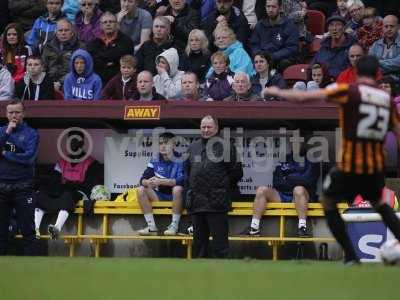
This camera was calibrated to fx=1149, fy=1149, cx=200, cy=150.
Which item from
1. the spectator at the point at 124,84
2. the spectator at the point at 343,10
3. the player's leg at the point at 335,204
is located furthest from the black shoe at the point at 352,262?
the spectator at the point at 343,10

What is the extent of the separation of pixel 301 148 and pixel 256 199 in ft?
3.74

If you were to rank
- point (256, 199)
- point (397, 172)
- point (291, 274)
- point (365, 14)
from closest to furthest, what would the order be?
point (291, 274)
point (256, 199)
point (397, 172)
point (365, 14)

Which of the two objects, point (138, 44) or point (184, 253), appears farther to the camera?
point (138, 44)

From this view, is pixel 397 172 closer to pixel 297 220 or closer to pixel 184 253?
pixel 297 220

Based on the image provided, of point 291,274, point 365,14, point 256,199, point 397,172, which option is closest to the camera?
point 291,274

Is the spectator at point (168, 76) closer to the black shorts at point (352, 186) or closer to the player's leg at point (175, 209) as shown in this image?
the player's leg at point (175, 209)

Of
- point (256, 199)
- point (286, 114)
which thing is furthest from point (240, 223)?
point (286, 114)

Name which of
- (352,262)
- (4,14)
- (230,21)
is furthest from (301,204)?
(4,14)

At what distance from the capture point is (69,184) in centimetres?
1535

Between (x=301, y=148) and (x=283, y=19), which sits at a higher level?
(x=283, y=19)

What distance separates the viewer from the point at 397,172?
50.9ft

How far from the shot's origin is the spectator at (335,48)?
1566 cm

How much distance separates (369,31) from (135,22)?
3457 millimetres

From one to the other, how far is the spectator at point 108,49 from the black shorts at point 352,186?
264 inches
